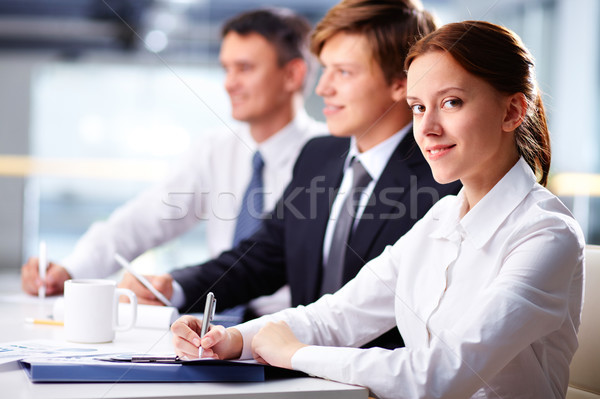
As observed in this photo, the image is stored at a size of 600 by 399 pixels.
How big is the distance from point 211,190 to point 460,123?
1.51 m

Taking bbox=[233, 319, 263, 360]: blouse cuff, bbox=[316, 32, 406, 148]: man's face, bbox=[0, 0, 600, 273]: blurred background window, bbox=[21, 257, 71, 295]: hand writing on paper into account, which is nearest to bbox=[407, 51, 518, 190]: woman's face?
bbox=[233, 319, 263, 360]: blouse cuff

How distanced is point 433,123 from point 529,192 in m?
0.18

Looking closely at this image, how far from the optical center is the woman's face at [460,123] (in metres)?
1.00

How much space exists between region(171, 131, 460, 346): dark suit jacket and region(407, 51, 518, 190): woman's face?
0.88ft

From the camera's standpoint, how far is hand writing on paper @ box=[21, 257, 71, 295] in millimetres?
1552

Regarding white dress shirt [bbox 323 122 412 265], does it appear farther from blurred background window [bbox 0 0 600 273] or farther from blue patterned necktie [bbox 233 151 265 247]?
blurred background window [bbox 0 0 600 273]

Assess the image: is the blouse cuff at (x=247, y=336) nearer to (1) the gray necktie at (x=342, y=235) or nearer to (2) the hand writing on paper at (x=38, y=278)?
(1) the gray necktie at (x=342, y=235)

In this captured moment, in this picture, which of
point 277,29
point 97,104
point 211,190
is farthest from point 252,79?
point 97,104

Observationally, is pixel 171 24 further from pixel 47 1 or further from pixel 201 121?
pixel 47 1

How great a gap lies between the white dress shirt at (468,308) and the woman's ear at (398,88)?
42 cm

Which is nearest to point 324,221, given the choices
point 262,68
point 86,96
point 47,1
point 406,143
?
point 406,143

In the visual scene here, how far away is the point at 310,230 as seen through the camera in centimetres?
157

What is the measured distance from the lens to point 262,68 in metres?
2.37

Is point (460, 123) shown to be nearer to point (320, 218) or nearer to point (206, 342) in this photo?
point (206, 342)
